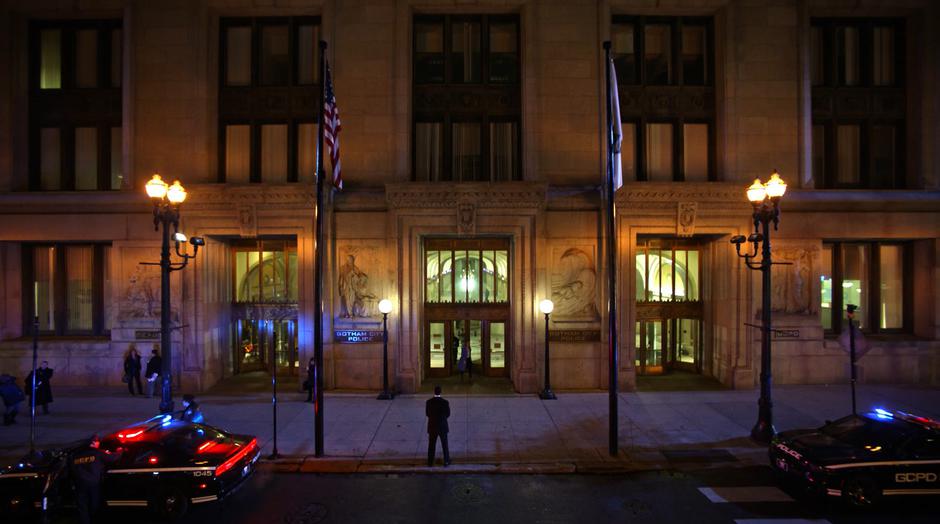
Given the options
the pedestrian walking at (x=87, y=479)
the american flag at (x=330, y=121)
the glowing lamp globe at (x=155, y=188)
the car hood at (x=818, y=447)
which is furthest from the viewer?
the glowing lamp globe at (x=155, y=188)

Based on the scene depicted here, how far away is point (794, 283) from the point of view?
57.4 feet

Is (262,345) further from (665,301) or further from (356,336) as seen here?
(665,301)

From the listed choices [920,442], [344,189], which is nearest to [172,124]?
[344,189]

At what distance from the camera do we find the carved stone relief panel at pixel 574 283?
1714cm

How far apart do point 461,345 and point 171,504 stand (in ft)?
36.4

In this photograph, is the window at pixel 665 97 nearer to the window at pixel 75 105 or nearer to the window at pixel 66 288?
the window at pixel 75 105

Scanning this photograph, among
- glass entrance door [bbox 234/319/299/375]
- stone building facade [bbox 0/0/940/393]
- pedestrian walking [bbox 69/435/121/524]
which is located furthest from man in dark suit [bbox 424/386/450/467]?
glass entrance door [bbox 234/319/299/375]

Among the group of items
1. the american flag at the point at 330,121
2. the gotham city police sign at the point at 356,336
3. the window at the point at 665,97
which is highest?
the window at the point at 665,97

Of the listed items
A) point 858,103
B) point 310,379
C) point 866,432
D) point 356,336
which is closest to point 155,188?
point 310,379

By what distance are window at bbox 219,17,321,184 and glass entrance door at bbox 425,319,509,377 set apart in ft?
24.5

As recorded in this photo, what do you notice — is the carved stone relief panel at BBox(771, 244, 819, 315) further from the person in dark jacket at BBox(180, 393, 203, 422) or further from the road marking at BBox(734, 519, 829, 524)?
the person in dark jacket at BBox(180, 393, 203, 422)

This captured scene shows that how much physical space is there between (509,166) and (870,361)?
14587 mm

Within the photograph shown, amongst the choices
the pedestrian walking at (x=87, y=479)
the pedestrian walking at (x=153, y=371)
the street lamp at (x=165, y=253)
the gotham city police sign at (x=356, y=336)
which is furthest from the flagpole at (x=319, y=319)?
the pedestrian walking at (x=153, y=371)

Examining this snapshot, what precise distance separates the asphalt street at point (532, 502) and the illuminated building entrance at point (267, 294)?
914 cm
